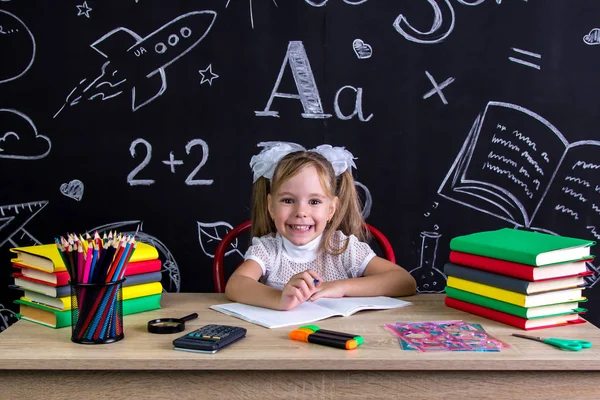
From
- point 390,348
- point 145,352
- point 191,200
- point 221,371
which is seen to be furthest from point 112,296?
point 191,200

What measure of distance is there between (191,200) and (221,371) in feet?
4.79

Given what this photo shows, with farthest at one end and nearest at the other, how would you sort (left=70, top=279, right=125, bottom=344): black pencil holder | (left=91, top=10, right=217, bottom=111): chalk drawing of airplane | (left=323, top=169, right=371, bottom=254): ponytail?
(left=91, top=10, right=217, bottom=111): chalk drawing of airplane < (left=323, top=169, right=371, bottom=254): ponytail < (left=70, top=279, right=125, bottom=344): black pencil holder

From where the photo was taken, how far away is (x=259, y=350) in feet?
4.21

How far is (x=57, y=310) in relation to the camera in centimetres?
148

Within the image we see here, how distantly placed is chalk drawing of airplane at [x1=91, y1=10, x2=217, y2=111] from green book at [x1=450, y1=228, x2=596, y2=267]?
1.46 meters

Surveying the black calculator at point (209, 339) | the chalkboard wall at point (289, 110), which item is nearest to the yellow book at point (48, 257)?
the black calculator at point (209, 339)

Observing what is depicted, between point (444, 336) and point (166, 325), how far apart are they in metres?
0.61

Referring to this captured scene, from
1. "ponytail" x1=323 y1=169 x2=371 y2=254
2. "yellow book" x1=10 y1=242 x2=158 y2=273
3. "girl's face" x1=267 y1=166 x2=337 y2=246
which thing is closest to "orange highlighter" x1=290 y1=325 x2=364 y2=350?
"yellow book" x1=10 y1=242 x2=158 y2=273

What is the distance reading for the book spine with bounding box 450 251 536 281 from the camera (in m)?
1.48

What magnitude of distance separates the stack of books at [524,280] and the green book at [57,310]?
0.80 m

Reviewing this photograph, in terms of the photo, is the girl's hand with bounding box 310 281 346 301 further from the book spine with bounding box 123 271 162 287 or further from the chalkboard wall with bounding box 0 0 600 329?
the chalkboard wall with bounding box 0 0 600 329

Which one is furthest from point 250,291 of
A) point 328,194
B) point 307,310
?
point 328,194

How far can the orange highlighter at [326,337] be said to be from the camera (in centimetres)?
129

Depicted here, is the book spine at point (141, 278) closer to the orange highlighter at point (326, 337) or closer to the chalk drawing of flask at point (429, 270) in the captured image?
the orange highlighter at point (326, 337)
